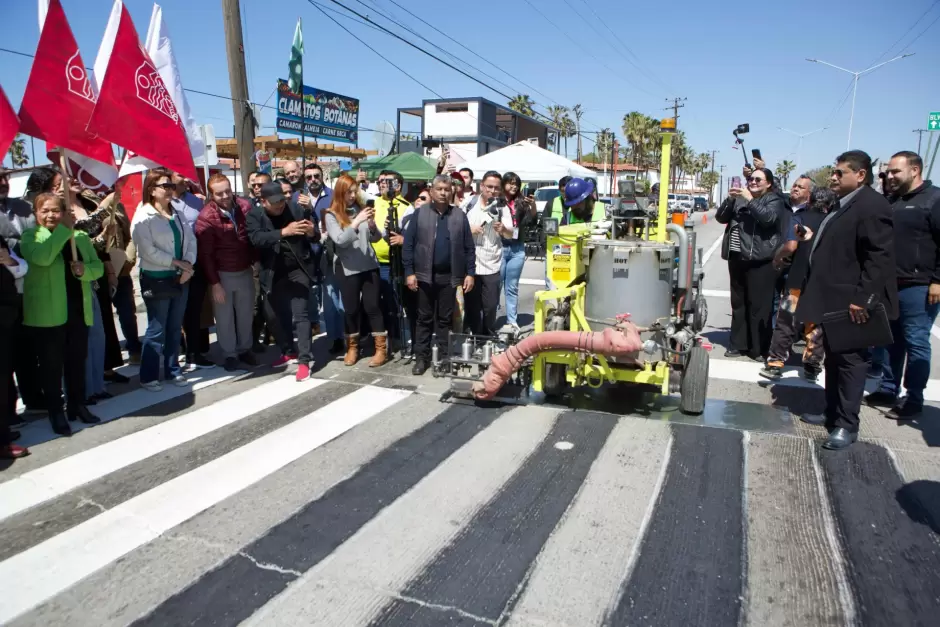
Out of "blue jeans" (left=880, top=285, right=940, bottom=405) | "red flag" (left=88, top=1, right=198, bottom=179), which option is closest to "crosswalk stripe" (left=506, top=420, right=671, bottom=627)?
"blue jeans" (left=880, top=285, right=940, bottom=405)

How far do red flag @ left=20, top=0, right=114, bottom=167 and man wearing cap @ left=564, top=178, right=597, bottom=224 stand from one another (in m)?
4.43

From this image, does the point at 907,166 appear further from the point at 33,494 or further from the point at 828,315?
the point at 33,494

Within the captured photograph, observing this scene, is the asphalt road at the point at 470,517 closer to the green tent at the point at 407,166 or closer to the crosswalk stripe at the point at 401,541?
the crosswalk stripe at the point at 401,541

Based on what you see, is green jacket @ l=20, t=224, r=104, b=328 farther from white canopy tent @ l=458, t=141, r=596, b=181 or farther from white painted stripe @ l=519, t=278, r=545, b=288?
white canopy tent @ l=458, t=141, r=596, b=181

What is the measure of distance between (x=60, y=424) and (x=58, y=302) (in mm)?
946

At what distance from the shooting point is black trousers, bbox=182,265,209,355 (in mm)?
6609

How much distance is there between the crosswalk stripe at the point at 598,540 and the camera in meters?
2.74

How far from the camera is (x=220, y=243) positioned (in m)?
6.40

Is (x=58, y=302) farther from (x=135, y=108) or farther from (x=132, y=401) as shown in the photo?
(x=135, y=108)

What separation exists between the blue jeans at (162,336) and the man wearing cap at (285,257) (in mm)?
855

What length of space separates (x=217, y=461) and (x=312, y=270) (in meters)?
2.68

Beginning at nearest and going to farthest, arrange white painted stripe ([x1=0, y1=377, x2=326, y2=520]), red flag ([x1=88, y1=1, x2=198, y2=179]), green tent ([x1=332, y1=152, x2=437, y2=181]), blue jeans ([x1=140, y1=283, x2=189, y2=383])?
white painted stripe ([x1=0, y1=377, x2=326, y2=520]) → red flag ([x1=88, y1=1, x2=198, y2=179]) → blue jeans ([x1=140, y1=283, x2=189, y2=383]) → green tent ([x1=332, y1=152, x2=437, y2=181])

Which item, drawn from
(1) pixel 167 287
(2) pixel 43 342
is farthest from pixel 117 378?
(2) pixel 43 342

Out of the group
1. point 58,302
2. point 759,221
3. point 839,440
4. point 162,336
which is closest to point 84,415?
point 58,302
